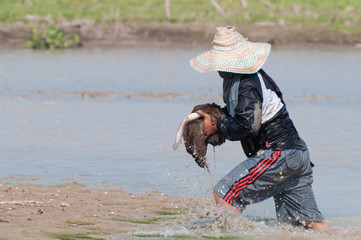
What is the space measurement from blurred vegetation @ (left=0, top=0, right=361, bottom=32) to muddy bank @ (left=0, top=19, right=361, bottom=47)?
1.73ft

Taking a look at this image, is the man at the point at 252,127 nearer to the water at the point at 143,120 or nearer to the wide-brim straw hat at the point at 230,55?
the wide-brim straw hat at the point at 230,55

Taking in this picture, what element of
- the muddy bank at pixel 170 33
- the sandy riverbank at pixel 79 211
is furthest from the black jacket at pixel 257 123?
the muddy bank at pixel 170 33

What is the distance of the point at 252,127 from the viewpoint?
16.5 ft

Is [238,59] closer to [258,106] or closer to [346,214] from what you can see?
[258,106]

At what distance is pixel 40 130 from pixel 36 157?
1808 mm

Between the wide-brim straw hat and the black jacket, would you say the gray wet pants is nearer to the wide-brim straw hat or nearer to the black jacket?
the black jacket

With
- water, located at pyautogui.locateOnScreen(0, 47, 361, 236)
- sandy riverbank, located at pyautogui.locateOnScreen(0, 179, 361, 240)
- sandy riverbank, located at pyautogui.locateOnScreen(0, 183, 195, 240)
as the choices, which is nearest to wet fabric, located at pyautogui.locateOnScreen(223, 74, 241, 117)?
sandy riverbank, located at pyautogui.locateOnScreen(0, 179, 361, 240)

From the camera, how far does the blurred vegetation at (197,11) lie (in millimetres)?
27172

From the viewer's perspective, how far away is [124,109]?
41.4 feet

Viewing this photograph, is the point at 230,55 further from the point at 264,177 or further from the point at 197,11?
the point at 197,11

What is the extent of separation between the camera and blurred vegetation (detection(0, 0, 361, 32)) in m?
27.2

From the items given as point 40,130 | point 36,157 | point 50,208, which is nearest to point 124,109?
point 40,130

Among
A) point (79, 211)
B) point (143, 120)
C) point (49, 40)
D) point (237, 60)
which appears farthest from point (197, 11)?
point (237, 60)

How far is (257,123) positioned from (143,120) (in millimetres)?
6445
